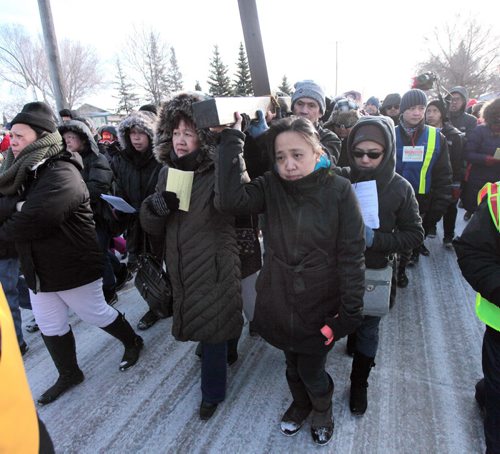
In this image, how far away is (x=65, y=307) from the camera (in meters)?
2.46

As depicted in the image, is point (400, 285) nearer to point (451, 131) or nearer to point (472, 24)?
point (451, 131)

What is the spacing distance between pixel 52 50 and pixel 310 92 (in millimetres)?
5324

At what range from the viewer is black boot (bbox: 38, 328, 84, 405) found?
240 centimetres

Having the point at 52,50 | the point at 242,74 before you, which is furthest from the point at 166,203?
the point at 242,74

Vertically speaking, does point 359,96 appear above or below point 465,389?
above

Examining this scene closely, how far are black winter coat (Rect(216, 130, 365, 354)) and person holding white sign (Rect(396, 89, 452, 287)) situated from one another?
1974mm

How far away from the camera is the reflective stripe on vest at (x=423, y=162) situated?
134 inches

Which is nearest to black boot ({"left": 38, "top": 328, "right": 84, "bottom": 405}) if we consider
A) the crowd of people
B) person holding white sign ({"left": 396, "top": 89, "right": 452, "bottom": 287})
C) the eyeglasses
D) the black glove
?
the crowd of people

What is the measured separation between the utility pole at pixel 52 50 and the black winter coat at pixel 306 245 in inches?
217

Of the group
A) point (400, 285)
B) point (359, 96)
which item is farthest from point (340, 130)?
point (359, 96)

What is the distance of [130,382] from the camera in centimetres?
254

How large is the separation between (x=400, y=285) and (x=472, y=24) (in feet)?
127

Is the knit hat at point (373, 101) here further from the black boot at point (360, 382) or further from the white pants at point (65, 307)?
the white pants at point (65, 307)

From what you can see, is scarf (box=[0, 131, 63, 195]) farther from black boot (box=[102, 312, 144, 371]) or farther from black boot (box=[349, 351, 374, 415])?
black boot (box=[349, 351, 374, 415])
